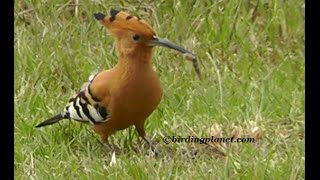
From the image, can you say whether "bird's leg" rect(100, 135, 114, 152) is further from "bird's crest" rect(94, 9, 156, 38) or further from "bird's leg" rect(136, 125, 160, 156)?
"bird's crest" rect(94, 9, 156, 38)

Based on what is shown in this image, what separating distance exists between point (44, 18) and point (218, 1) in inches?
41.4

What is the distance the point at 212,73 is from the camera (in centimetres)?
658

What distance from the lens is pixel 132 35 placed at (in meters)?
5.39

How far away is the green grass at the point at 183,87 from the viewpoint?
5.37 metres

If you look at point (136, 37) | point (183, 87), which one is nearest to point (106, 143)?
point (136, 37)

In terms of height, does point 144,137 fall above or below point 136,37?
below

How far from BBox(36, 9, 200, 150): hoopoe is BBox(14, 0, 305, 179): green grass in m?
0.18

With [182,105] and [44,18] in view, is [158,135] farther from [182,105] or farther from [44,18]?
[44,18]

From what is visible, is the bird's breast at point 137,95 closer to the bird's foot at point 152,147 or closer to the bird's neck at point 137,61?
the bird's neck at point 137,61

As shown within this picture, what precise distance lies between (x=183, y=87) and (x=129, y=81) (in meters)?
0.99

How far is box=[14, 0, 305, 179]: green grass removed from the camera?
17.6 feet

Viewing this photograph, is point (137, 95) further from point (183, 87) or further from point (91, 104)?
point (183, 87)

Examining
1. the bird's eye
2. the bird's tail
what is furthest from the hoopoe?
the bird's tail

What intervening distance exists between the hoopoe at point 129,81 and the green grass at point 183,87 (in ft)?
0.59
